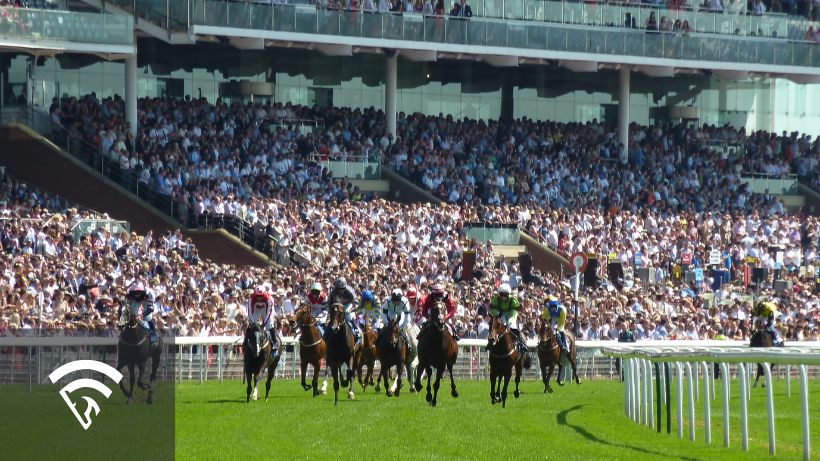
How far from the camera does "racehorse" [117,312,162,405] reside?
27.9 ft

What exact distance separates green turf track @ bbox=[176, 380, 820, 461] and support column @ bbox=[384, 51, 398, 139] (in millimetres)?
22750

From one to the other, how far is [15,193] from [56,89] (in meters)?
8.56

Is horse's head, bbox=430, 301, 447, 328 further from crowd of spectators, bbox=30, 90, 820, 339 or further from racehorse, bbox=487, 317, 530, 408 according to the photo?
crowd of spectators, bbox=30, 90, 820, 339

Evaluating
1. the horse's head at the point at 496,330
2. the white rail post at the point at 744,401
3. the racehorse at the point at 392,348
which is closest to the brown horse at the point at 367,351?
the racehorse at the point at 392,348

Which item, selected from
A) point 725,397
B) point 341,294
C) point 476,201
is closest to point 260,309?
point 341,294

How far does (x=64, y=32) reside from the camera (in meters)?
36.0

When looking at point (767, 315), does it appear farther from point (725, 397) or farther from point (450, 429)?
point (725, 397)

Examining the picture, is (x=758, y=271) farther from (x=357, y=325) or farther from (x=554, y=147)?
(x=357, y=325)

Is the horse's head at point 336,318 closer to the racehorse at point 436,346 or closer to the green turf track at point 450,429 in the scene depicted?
the green turf track at point 450,429

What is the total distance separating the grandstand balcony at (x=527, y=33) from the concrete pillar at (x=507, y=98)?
12.8ft

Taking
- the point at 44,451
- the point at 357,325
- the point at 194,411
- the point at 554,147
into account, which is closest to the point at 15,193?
the point at 357,325

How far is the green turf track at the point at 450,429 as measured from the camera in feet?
45.2

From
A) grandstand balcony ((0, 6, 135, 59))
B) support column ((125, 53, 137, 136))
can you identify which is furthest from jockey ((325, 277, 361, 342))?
support column ((125, 53, 137, 136))

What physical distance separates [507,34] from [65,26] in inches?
525
